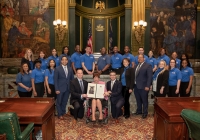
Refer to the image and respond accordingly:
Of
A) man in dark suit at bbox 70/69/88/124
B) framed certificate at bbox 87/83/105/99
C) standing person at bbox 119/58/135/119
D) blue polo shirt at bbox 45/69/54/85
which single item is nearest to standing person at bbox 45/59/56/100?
blue polo shirt at bbox 45/69/54/85

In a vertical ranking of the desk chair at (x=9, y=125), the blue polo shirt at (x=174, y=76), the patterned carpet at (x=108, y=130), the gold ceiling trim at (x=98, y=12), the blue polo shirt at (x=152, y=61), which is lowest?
the patterned carpet at (x=108, y=130)

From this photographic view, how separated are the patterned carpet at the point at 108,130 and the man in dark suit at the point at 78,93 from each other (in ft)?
1.17

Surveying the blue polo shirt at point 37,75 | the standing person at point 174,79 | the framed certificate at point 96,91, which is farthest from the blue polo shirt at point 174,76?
the blue polo shirt at point 37,75

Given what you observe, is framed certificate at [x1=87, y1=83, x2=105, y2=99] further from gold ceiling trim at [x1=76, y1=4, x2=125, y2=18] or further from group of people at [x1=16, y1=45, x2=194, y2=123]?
gold ceiling trim at [x1=76, y1=4, x2=125, y2=18]

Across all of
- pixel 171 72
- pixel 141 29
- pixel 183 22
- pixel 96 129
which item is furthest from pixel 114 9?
pixel 96 129

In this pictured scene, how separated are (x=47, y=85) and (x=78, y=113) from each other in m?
1.24

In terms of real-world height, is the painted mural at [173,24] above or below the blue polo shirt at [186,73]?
above

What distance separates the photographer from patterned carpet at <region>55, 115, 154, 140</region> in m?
5.50

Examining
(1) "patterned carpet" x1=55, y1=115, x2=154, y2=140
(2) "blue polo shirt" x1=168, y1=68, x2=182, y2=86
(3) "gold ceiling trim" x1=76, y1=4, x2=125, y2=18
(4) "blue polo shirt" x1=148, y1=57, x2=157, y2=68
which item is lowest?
(1) "patterned carpet" x1=55, y1=115, x2=154, y2=140

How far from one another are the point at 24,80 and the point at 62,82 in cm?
117

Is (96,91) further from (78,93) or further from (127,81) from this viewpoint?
(127,81)

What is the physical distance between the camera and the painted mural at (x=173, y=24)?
539 inches

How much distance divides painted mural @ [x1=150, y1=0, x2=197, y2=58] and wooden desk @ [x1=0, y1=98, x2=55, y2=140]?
1007 centimetres

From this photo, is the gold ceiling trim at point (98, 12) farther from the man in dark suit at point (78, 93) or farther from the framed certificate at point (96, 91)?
the framed certificate at point (96, 91)
